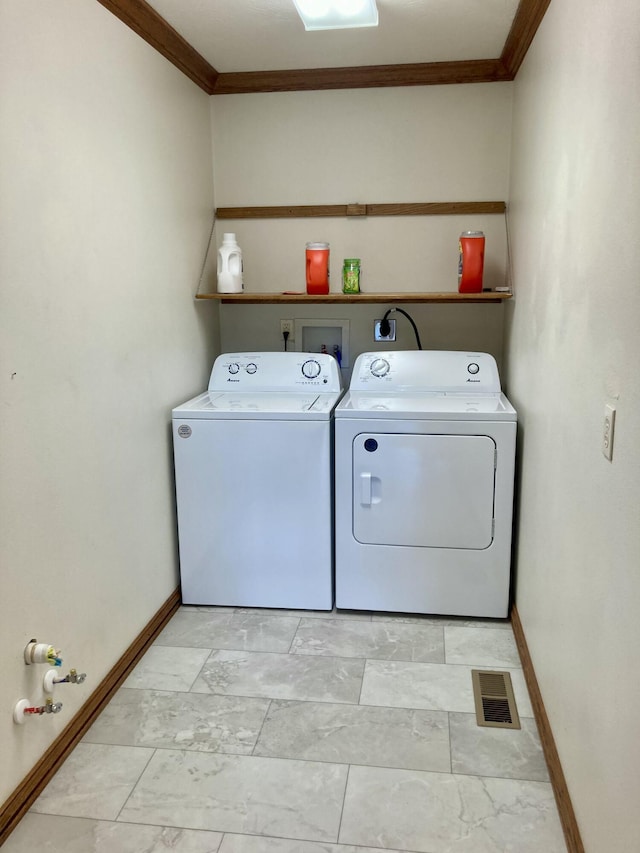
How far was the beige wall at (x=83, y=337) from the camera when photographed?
5.31ft

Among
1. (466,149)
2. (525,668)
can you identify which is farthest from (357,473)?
(466,149)

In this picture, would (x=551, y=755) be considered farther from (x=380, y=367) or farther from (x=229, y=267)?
(x=229, y=267)

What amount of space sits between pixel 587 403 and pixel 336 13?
1.53m

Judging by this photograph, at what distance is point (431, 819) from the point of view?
1647 mm

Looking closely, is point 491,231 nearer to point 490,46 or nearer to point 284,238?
point 490,46

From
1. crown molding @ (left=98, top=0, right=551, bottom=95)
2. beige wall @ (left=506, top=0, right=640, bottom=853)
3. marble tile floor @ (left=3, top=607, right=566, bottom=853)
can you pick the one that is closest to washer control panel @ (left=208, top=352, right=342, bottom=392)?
beige wall @ (left=506, top=0, right=640, bottom=853)

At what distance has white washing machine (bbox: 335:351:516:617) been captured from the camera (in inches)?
97.0

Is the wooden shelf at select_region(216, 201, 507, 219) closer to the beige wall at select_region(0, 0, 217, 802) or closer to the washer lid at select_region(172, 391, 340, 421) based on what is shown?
the beige wall at select_region(0, 0, 217, 802)

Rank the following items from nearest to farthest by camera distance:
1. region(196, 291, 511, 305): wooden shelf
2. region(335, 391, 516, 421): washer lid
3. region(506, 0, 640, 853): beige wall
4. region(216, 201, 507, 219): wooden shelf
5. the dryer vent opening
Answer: region(506, 0, 640, 853): beige wall → the dryer vent opening → region(335, 391, 516, 421): washer lid → region(196, 291, 511, 305): wooden shelf → region(216, 201, 507, 219): wooden shelf

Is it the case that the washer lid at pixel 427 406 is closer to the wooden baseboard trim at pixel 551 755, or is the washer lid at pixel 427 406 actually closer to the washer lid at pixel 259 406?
the washer lid at pixel 259 406

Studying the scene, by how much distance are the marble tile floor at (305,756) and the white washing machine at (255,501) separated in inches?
8.3

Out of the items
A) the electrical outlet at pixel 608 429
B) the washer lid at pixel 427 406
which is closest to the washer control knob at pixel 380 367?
the washer lid at pixel 427 406

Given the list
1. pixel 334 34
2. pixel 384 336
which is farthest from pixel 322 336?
pixel 334 34

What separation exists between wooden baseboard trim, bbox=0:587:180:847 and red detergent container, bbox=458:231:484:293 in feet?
5.95
